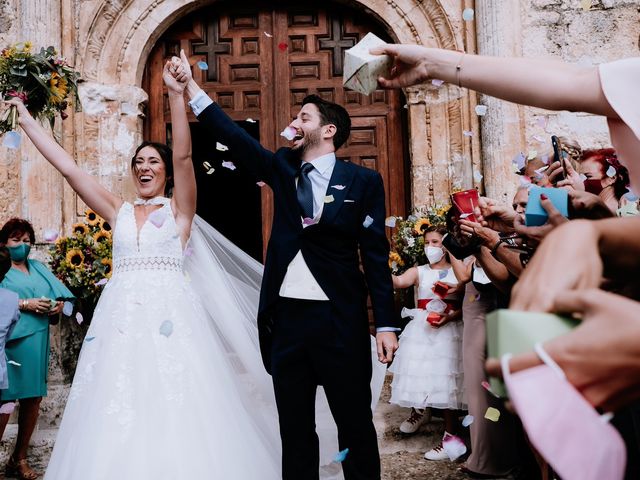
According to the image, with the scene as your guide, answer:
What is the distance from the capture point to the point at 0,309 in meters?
4.40

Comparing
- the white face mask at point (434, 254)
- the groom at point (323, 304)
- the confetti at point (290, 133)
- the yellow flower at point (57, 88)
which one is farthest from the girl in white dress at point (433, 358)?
the yellow flower at point (57, 88)

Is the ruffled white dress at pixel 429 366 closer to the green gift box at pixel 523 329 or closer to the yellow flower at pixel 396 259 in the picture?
the yellow flower at pixel 396 259

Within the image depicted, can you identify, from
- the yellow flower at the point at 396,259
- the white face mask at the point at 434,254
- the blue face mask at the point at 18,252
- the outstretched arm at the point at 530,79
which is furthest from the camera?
the yellow flower at the point at 396,259

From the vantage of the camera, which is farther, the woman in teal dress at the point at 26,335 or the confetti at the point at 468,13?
the confetti at the point at 468,13

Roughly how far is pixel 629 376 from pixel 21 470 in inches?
187

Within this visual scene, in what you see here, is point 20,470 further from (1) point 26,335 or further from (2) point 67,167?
(2) point 67,167

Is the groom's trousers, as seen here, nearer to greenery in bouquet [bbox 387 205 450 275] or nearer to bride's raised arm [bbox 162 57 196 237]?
bride's raised arm [bbox 162 57 196 237]

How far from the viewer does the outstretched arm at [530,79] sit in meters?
1.42

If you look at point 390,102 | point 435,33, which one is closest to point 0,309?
point 390,102

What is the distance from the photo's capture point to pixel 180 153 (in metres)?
3.74

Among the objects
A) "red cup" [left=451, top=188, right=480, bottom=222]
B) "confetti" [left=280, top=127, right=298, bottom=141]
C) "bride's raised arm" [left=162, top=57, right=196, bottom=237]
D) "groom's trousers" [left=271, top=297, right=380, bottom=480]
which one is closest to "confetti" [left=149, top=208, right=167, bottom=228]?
"bride's raised arm" [left=162, top=57, right=196, bottom=237]

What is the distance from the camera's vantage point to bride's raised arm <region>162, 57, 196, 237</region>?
361cm

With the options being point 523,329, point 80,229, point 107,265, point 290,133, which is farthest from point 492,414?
point 80,229

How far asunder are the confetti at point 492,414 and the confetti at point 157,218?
2.42 m
